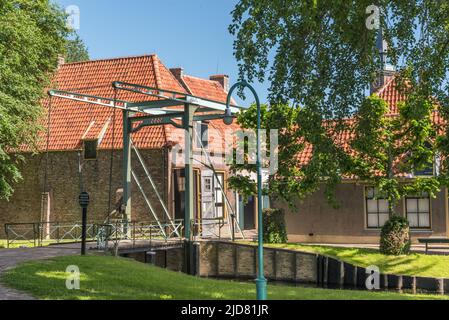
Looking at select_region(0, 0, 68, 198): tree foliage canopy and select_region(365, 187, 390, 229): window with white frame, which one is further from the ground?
select_region(0, 0, 68, 198): tree foliage canopy

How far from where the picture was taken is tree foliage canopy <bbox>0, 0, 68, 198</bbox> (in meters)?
22.9

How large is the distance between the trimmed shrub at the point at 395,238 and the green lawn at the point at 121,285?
687 centimetres

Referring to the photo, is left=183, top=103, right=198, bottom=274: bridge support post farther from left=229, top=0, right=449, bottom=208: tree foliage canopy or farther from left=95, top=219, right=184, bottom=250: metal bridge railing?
left=229, top=0, right=449, bottom=208: tree foliage canopy

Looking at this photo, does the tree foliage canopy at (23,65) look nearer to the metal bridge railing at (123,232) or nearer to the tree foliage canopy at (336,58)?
the metal bridge railing at (123,232)

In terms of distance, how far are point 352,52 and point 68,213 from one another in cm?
1802

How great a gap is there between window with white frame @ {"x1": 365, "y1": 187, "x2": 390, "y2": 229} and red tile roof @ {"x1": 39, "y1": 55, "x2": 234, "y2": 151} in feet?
27.1

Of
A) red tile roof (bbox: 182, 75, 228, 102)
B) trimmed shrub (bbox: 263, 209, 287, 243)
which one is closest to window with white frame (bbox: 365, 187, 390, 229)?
trimmed shrub (bbox: 263, 209, 287, 243)

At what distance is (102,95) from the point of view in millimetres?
28969

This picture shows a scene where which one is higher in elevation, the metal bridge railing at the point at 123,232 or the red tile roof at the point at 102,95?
the red tile roof at the point at 102,95

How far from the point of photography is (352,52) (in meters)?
12.6

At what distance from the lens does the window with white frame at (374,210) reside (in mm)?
25750

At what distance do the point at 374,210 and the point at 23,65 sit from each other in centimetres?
1474

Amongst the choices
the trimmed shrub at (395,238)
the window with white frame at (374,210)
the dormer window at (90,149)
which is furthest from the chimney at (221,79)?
the trimmed shrub at (395,238)

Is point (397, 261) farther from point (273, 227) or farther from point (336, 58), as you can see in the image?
point (336, 58)
